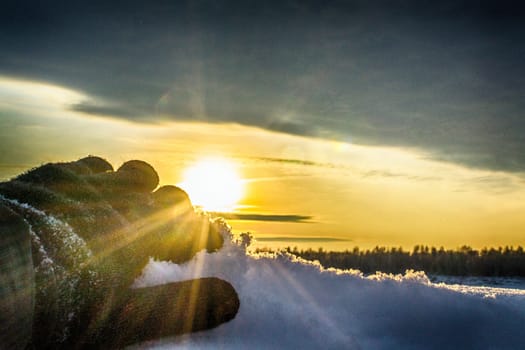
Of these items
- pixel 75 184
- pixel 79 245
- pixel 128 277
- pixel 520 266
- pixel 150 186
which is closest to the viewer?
pixel 79 245

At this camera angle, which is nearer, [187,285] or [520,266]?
[187,285]

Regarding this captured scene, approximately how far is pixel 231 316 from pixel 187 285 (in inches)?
13.2

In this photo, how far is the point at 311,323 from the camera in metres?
3.48

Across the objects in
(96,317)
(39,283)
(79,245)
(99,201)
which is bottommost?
(96,317)

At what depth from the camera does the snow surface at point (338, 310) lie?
3391mm

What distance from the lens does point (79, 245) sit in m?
3.02

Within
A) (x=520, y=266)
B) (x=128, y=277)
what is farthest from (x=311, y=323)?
(x=520, y=266)

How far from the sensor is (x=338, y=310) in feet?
12.0

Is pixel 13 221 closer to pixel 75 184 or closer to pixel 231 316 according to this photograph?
pixel 75 184

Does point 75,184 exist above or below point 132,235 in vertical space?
above

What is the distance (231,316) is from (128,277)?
2.24 feet

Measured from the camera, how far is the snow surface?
339 cm

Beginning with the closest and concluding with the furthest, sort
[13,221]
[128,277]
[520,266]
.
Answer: [13,221] < [128,277] < [520,266]

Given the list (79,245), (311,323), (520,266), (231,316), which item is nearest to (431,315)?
(311,323)
